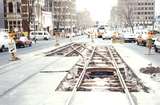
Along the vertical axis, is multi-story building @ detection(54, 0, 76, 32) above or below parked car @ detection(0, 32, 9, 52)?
above

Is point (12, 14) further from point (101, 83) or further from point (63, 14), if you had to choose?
point (101, 83)

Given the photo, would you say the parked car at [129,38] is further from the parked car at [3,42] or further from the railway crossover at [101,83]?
the railway crossover at [101,83]

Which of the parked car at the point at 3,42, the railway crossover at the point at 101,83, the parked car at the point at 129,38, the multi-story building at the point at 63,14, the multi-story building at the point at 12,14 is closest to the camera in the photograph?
the railway crossover at the point at 101,83

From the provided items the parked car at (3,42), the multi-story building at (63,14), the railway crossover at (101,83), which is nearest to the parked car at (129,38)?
the parked car at (3,42)

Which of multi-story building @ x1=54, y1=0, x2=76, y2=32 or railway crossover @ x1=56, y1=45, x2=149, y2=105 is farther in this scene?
multi-story building @ x1=54, y1=0, x2=76, y2=32

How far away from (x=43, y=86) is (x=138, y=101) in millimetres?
4336

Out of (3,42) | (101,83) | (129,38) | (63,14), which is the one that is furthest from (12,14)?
(101,83)

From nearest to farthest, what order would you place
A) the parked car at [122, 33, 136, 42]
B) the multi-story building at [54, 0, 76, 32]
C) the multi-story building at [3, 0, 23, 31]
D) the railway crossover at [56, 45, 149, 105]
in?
the railway crossover at [56, 45, 149, 105]
the parked car at [122, 33, 136, 42]
the multi-story building at [3, 0, 23, 31]
the multi-story building at [54, 0, 76, 32]

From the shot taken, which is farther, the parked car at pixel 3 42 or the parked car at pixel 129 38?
the parked car at pixel 129 38

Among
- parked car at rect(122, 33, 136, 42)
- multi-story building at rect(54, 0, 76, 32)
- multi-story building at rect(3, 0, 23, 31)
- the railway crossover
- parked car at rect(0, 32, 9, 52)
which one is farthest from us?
multi-story building at rect(54, 0, 76, 32)

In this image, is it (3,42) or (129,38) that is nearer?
(3,42)

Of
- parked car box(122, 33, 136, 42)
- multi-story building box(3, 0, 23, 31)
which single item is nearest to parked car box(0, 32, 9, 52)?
parked car box(122, 33, 136, 42)

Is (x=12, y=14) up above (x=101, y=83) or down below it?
above

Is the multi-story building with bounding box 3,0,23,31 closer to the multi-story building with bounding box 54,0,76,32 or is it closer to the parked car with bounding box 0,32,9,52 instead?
the multi-story building with bounding box 54,0,76,32
